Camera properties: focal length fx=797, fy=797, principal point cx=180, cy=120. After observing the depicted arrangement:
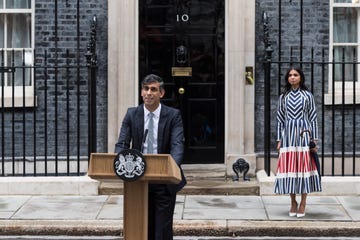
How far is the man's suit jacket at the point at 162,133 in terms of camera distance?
247 inches

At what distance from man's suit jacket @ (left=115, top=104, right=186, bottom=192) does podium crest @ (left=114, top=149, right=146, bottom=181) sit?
Result: 0.65m

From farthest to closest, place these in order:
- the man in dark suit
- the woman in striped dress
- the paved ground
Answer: the woman in striped dress → the paved ground → the man in dark suit

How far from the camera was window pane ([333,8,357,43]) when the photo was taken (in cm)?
1083

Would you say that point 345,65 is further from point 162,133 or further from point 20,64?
point 162,133

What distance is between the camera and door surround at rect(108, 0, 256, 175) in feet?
34.3

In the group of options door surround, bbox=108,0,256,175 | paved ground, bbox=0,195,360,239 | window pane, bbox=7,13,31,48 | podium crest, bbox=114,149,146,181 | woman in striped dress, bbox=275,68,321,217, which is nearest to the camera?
podium crest, bbox=114,149,146,181

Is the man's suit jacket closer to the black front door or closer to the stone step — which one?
the stone step

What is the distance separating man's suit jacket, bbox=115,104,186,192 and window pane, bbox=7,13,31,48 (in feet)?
15.7

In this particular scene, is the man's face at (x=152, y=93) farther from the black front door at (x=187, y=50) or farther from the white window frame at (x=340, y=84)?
the white window frame at (x=340, y=84)

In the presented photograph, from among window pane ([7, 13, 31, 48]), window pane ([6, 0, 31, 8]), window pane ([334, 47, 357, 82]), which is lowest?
window pane ([334, 47, 357, 82])

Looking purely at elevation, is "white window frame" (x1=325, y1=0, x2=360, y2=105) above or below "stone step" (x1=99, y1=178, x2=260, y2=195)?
above

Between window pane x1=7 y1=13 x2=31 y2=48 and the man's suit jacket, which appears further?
window pane x1=7 y1=13 x2=31 y2=48

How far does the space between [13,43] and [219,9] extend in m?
2.83

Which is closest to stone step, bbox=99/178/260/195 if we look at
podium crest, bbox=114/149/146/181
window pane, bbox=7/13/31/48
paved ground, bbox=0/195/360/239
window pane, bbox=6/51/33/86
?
paved ground, bbox=0/195/360/239
